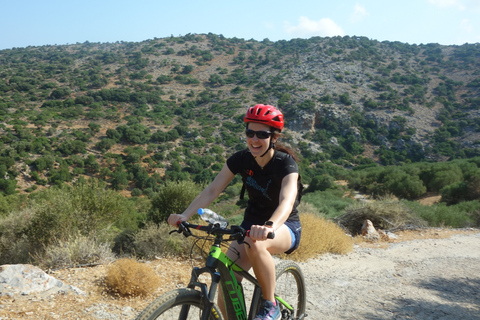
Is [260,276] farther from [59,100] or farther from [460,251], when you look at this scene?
[59,100]

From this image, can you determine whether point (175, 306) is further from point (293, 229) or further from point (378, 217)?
point (378, 217)

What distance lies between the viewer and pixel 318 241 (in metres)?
6.36

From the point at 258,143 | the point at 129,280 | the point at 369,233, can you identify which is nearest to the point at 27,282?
the point at 129,280

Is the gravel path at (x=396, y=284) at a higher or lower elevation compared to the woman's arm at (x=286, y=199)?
lower

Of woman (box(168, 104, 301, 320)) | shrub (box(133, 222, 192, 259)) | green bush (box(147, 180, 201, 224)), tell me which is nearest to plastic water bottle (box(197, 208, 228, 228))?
woman (box(168, 104, 301, 320))

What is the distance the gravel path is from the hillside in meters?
25.0

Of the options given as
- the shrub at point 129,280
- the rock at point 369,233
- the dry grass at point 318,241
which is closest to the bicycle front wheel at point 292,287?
the shrub at point 129,280

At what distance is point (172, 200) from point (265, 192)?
8.76 m

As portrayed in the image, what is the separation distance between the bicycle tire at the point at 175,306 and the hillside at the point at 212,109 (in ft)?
95.4

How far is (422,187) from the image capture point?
2238cm

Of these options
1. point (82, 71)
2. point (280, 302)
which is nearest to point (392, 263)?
point (280, 302)

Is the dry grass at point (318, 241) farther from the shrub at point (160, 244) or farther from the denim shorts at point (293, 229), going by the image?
the denim shorts at point (293, 229)

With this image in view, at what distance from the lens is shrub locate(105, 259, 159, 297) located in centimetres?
392

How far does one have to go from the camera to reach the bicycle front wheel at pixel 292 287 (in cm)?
293
